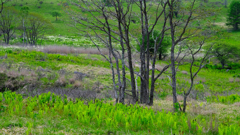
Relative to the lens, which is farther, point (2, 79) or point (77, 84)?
point (77, 84)

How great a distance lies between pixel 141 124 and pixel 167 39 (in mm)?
29800

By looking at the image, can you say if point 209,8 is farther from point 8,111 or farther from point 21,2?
point 21,2

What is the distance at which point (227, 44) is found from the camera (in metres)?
32.6

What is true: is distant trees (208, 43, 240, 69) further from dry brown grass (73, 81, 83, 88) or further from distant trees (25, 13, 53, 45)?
distant trees (25, 13, 53, 45)

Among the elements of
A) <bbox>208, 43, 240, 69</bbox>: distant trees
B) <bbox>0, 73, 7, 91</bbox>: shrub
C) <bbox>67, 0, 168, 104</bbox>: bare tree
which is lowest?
<bbox>208, 43, 240, 69</bbox>: distant trees

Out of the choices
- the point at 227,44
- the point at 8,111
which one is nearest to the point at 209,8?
the point at 8,111

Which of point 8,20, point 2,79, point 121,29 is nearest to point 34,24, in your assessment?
point 8,20

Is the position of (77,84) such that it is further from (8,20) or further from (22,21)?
(8,20)

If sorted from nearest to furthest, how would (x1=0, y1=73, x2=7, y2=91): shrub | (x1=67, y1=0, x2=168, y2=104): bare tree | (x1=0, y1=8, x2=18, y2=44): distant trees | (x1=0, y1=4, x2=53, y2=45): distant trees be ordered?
(x1=67, y1=0, x2=168, y2=104): bare tree → (x1=0, y1=73, x2=7, y2=91): shrub → (x1=0, y1=4, x2=53, y2=45): distant trees → (x1=0, y1=8, x2=18, y2=44): distant trees

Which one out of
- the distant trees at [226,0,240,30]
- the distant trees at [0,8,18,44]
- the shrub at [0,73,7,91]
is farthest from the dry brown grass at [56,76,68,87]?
the distant trees at [226,0,240,30]

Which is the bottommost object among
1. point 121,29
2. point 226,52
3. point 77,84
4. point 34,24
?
point 226,52

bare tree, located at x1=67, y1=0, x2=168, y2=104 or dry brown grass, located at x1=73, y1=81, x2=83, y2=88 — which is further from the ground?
bare tree, located at x1=67, y1=0, x2=168, y2=104

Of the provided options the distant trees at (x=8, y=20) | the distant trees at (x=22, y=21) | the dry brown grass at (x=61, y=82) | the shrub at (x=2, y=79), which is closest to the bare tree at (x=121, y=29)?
the dry brown grass at (x=61, y=82)

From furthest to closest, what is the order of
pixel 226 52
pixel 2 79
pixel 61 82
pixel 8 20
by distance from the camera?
pixel 8 20 < pixel 226 52 < pixel 61 82 < pixel 2 79
